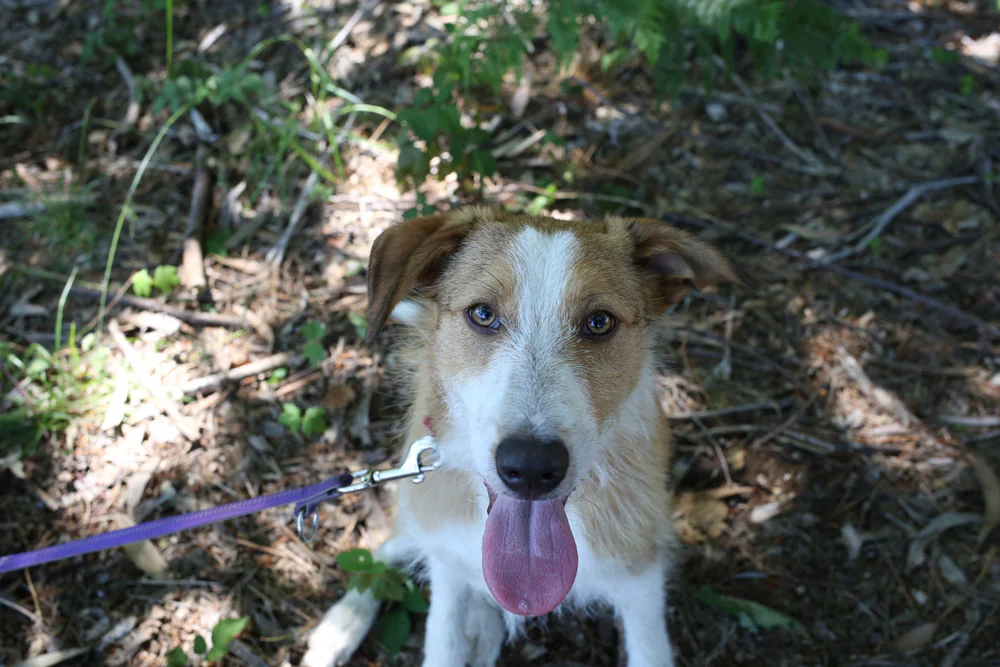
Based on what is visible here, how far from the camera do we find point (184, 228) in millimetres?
4750

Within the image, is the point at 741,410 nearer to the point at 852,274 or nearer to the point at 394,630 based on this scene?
the point at 852,274

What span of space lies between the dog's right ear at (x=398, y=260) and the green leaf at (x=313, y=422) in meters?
1.58

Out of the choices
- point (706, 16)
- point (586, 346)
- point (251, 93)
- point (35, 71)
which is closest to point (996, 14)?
point (706, 16)

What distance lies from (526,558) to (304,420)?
77.1 inches

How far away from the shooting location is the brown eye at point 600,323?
2449 millimetres

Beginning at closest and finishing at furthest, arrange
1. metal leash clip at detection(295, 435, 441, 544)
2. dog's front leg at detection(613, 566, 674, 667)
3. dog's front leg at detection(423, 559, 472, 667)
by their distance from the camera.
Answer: metal leash clip at detection(295, 435, 441, 544) → dog's front leg at detection(613, 566, 674, 667) → dog's front leg at detection(423, 559, 472, 667)

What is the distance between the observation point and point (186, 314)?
428 centimetres

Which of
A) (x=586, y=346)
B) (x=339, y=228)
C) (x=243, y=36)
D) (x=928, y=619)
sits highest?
(x=243, y=36)

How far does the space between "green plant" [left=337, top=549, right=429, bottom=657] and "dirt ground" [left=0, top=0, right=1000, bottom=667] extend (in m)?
0.11

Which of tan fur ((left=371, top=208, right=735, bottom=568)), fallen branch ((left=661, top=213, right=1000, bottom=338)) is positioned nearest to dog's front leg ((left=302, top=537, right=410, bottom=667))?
tan fur ((left=371, top=208, right=735, bottom=568))

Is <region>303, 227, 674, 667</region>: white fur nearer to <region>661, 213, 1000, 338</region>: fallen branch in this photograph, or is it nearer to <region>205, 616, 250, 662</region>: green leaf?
<region>205, 616, 250, 662</region>: green leaf

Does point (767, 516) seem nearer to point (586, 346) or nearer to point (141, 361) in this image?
point (586, 346)

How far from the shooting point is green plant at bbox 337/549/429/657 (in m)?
3.21

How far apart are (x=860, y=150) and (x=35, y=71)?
662 cm
